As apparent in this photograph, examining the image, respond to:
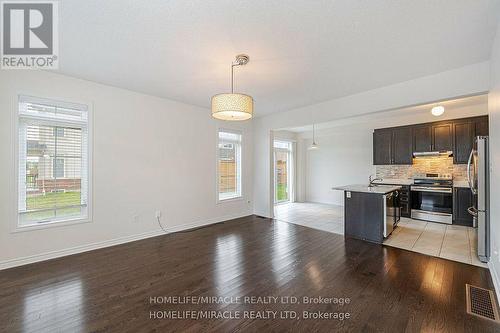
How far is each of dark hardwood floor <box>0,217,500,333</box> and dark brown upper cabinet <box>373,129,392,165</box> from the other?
3.36 meters

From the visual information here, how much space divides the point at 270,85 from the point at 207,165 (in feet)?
7.80

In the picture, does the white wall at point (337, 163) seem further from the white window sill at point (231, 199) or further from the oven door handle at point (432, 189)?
the white window sill at point (231, 199)

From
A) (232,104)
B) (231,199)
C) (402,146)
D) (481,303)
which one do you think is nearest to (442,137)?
(402,146)

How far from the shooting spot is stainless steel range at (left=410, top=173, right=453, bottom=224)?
511 cm

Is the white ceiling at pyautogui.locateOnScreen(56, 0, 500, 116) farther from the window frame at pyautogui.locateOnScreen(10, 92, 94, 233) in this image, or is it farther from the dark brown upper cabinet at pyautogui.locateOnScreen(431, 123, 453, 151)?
the dark brown upper cabinet at pyautogui.locateOnScreen(431, 123, 453, 151)

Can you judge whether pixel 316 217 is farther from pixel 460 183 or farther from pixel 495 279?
pixel 495 279

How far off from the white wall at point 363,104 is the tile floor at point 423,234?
3.78 ft

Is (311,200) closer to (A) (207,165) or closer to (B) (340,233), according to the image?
(B) (340,233)

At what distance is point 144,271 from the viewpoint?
9.48 feet

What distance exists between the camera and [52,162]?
3.37m

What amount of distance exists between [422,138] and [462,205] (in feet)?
5.74

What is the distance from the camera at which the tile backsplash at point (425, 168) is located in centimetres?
544

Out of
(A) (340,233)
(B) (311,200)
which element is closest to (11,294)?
(A) (340,233)

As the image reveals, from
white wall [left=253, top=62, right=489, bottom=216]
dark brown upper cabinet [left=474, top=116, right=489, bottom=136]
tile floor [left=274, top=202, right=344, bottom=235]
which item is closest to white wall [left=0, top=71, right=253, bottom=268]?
white wall [left=253, top=62, right=489, bottom=216]
